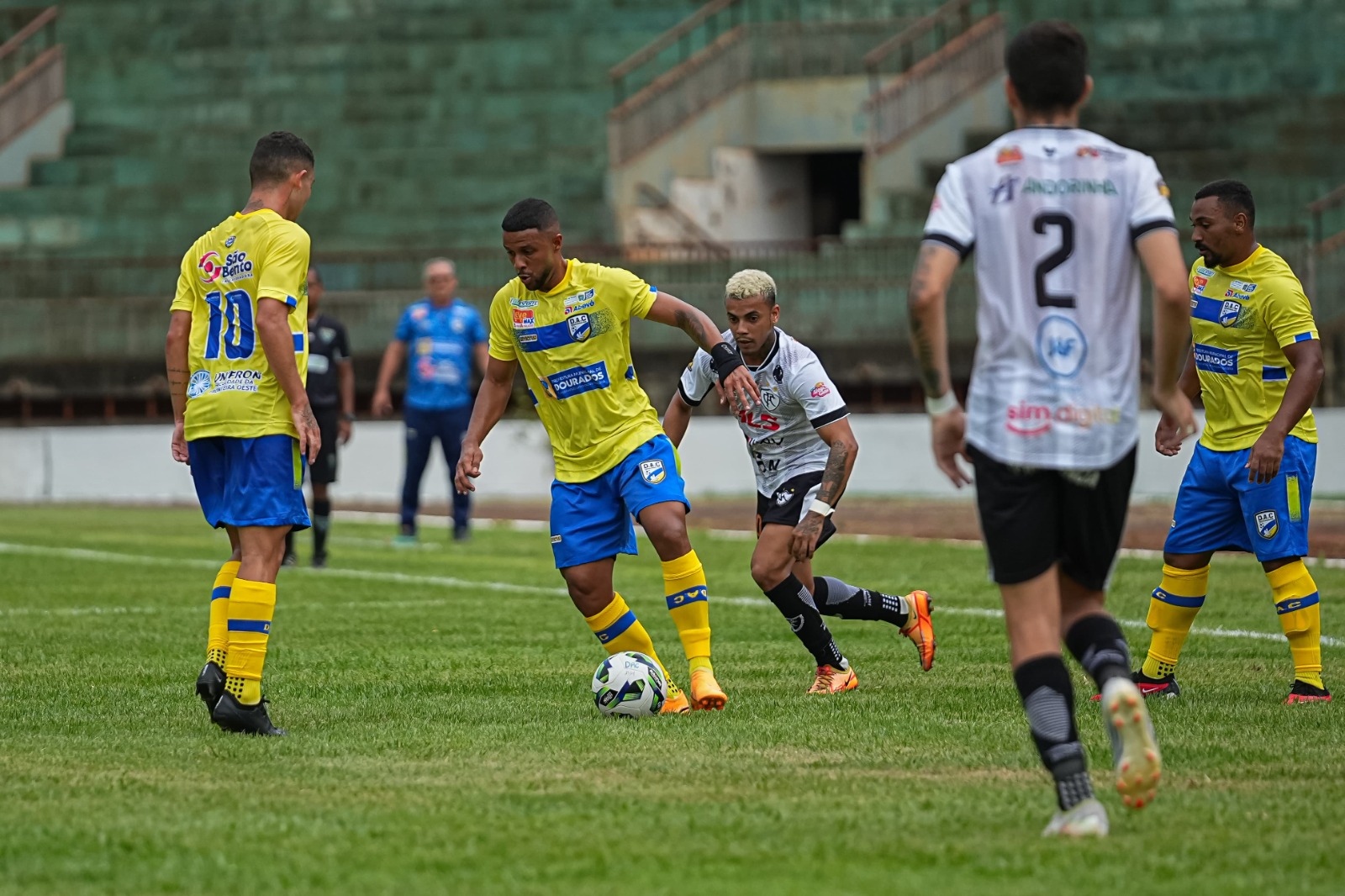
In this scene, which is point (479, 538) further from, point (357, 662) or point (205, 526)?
point (357, 662)

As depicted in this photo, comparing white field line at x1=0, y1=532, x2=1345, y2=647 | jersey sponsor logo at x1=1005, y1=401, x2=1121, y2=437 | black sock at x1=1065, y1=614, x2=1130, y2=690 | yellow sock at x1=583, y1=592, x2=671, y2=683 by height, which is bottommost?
white field line at x1=0, y1=532, x2=1345, y2=647

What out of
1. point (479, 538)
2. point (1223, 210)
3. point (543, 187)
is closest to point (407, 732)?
point (1223, 210)

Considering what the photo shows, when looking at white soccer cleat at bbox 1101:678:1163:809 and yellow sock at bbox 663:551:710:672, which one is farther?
yellow sock at bbox 663:551:710:672

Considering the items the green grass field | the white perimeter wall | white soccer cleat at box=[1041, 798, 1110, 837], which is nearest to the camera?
the green grass field

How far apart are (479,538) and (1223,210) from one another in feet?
37.5

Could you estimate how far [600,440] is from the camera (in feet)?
26.7

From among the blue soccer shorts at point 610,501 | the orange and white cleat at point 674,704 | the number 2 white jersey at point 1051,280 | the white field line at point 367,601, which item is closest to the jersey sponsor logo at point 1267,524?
the white field line at point 367,601

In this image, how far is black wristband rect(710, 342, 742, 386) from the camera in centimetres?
766

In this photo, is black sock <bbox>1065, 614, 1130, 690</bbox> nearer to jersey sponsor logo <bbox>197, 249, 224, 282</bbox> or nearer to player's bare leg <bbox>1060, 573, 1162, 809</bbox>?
player's bare leg <bbox>1060, 573, 1162, 809</bbox>

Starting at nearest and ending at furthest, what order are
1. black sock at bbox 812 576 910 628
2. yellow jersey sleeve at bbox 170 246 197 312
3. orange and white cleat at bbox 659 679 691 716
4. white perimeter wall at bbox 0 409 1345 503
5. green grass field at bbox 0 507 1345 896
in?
green grass field at bbox 0 507 1345 896
yellow jersey sleeve at bbox 170 246 197 312
orange and white cleat at bbox 659 679 691 716
black sock at bbox 812 576 910 628
white perimeter wall at bbox 0 409 1345 503

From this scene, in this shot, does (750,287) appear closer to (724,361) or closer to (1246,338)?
(724,361)

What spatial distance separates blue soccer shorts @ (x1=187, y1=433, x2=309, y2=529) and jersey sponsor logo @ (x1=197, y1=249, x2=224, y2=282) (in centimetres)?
61

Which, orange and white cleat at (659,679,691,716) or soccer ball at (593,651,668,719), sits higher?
soccer ball at (593,651,668,719)

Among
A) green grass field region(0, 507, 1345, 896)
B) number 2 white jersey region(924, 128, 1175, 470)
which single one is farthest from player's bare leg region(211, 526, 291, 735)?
number 2 white jersey region(924, 128, 1175, 470)
